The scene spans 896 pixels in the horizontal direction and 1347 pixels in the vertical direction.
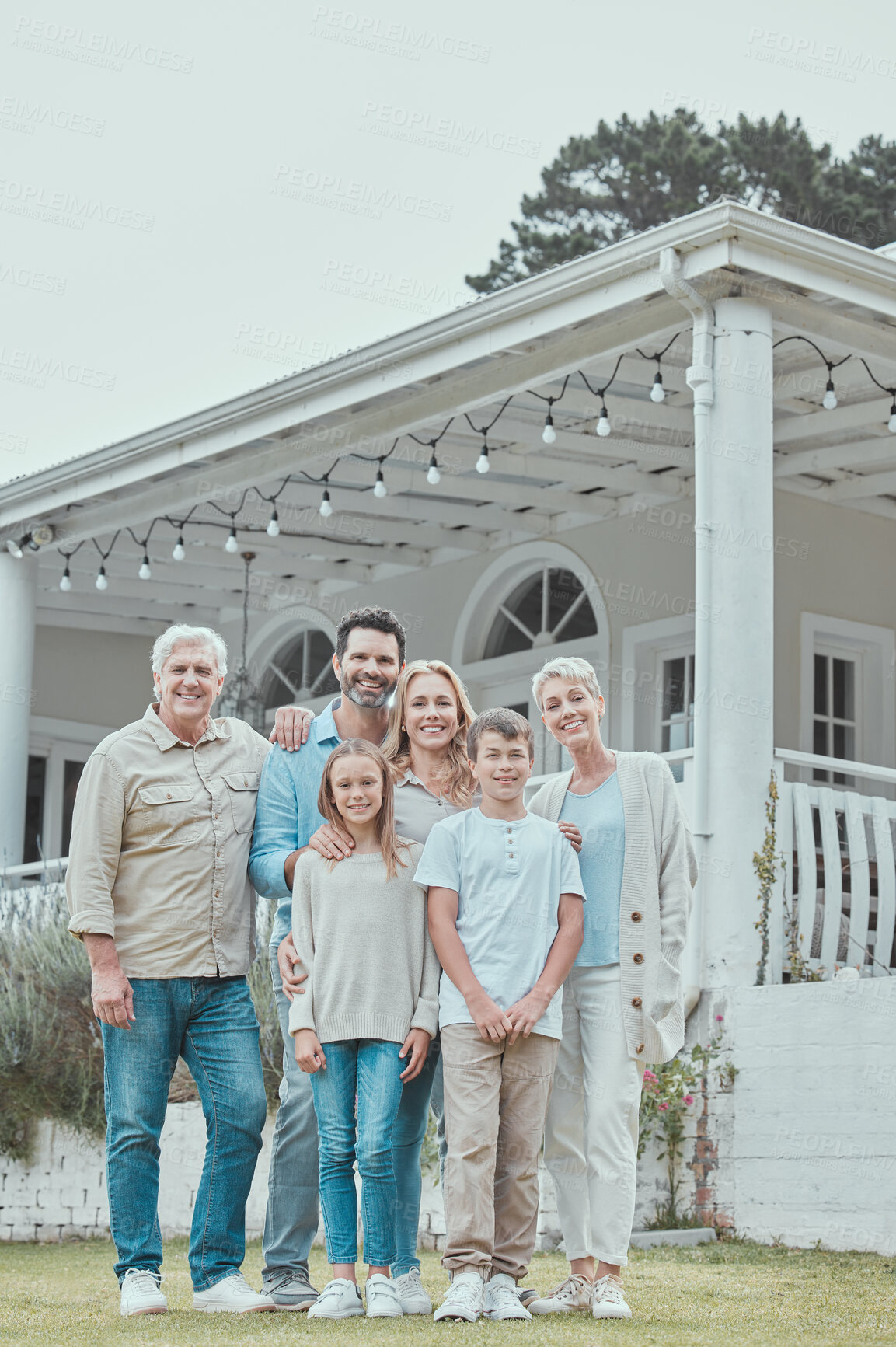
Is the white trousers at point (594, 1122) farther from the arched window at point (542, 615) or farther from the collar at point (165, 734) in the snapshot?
the arched window at point (542, 615)

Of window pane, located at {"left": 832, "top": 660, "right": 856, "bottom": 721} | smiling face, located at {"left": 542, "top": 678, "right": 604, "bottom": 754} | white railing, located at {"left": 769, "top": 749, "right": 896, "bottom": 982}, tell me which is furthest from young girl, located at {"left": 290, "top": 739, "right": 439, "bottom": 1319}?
window pane, located at {"left": 832, "top": 660, "right": 856, "bottom": 721}

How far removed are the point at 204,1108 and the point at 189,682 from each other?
3.58 ft

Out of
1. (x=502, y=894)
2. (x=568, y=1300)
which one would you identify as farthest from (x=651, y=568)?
(x=568, y=1300)

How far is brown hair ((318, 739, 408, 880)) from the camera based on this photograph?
12.8 ft

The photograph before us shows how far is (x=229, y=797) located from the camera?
413 cm

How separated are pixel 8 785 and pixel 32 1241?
3093 mm

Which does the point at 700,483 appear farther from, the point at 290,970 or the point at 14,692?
the point at 14,692

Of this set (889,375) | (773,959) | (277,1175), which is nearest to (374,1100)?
(277,1175)

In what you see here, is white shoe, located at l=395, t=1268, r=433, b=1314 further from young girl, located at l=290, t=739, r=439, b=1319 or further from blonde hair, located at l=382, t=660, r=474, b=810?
blonde hair, located at l=382, t=660, r=474, b=810

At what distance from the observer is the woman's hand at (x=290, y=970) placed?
3.88 metres

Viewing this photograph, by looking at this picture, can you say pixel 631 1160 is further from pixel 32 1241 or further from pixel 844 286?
pixel 32 1241

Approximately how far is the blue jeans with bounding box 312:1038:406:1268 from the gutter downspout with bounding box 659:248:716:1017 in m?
2.70

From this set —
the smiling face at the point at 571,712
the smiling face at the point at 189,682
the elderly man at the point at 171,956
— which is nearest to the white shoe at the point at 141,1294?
the elderly man at the point at 171,956

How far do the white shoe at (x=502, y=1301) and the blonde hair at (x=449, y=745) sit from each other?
1161 mm
